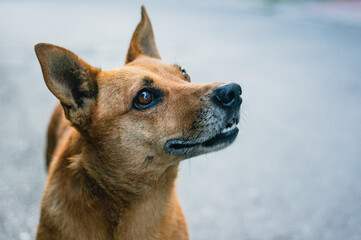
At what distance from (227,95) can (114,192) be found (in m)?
0.87

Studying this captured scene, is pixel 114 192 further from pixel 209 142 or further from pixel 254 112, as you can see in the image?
pixel 254 112

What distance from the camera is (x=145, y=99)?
206 centimetres

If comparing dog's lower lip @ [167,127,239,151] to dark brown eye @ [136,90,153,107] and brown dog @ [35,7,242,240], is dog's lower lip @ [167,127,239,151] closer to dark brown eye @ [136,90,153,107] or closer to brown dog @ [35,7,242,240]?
brown dog @ [35,7,242,240]

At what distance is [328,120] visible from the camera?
458cm

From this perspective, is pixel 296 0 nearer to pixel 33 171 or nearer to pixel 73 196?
pixel 33 171

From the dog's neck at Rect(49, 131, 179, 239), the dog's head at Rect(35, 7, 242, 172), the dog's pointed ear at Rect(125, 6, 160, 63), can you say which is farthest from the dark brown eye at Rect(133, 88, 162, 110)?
the dog's pointed ear at Rect(125, 6, 160, 63)

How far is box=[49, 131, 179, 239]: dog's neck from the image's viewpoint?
6.75 ft

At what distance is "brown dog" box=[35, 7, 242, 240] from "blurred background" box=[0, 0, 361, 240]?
0.99 m

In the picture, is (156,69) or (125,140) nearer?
(125,140)

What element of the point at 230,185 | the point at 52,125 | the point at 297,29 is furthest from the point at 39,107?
the point at 297,29

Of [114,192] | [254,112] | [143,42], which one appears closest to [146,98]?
[114,192]

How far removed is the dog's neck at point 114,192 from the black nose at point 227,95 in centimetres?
51

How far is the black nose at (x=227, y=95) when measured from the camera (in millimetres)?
1962

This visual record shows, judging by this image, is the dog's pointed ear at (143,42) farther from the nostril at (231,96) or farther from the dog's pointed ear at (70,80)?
the nostril at (231,96)
